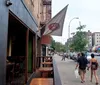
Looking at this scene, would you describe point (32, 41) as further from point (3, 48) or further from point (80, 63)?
point (3, 48)

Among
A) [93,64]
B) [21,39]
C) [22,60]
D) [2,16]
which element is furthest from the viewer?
[21,39]

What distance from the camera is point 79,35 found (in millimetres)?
46344

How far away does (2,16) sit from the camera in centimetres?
552

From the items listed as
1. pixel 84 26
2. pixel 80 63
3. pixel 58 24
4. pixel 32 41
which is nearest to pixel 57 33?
pixel 58 24

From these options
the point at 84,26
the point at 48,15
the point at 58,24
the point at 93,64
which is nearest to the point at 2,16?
the point at 58,24

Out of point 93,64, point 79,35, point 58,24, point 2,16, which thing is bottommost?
point 93,64

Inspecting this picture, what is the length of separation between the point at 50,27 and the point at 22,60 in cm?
377

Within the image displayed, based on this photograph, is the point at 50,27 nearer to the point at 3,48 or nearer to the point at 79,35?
the point at 3,48

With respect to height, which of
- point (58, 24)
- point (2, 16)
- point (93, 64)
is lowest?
point (93, 64)

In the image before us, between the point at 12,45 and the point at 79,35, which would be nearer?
the point at 12,45

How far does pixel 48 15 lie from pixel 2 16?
75.6 feet

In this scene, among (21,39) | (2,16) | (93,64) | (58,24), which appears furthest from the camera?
(21,39)

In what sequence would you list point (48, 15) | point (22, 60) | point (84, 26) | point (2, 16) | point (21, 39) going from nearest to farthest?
1. point (2, 16)
2. point (22, 60)
3. point (21, 39)
4. point (48, 15)
5. point (84, 26)

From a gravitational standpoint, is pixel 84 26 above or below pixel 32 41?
above
